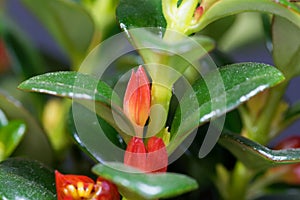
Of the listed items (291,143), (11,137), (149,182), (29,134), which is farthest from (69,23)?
(149,182)

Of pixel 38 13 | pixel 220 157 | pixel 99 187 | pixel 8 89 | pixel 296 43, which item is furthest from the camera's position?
pixel 8 89

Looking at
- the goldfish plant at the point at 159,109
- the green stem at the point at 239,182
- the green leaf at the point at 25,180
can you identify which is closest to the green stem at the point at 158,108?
the goldfish plant at the point at 159,109

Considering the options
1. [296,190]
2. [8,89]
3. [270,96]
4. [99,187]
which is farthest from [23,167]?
[8,89]

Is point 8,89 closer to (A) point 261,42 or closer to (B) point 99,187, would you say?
(A) point 261,42

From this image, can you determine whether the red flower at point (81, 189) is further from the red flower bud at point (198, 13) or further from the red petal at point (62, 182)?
the red flower bud at point (198, 13)

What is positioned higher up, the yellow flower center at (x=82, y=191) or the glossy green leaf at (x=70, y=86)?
the glossy green leaf at (x=70, y=86)

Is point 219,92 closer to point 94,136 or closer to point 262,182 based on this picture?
point 94,136

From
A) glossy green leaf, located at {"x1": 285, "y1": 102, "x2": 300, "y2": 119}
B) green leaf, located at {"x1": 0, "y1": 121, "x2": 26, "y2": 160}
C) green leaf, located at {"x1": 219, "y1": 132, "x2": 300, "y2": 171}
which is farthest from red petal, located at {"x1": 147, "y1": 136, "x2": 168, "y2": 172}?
glossy green leaf, located at {"x1": 285, "y1": 102, "x2": 300, "y2": 119}
